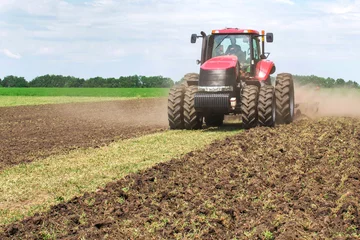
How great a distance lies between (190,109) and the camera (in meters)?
15.3

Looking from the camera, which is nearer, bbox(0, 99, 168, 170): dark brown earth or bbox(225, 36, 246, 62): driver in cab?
bbox(0, 99, 168, 170): dark brown earth

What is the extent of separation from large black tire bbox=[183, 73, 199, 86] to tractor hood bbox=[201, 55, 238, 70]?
0.84m

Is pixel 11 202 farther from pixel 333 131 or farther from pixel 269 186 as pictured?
pixel 333 131

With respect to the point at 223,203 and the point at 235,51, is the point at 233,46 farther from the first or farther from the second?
the point at 223,203

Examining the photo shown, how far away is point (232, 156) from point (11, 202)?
424 centimetres

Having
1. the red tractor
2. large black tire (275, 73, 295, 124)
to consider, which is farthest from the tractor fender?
large black tire (275, 73, 295, 124)

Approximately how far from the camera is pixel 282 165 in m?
10.0

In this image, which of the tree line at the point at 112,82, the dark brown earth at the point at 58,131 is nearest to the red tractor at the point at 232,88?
the dark brown earth at the point at 58,131

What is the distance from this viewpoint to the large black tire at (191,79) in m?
16.0

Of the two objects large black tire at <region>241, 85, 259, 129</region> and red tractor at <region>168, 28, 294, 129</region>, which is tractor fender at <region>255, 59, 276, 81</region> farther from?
large black tire at <region>241, 85, 259, 129</region>

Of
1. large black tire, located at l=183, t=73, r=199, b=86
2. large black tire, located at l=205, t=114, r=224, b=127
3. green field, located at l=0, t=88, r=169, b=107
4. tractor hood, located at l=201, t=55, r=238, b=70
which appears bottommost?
green field, located at l=0, t=88, r=169, b=107

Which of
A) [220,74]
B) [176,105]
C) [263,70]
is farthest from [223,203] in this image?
[263,70]

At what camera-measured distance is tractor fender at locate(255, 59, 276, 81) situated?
52.6ft

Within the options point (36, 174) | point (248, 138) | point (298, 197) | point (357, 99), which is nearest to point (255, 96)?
point (248, 138)
